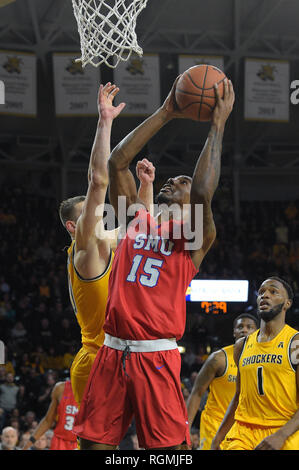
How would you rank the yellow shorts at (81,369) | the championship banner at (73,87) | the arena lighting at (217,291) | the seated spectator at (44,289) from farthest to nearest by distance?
the seated spectator at (44,289), the arena lighting at (217,291), the championship banner at (73,87), the yellow shorts at (81,369)

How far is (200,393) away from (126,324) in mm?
2895

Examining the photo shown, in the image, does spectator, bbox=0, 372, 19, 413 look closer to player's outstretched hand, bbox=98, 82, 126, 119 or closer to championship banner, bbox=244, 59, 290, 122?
championship banner, bbox=244, 59, 290, 122

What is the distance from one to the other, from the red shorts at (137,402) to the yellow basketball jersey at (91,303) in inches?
23.7

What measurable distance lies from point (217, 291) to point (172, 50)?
5.19 meters

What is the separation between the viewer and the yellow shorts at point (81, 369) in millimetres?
3814

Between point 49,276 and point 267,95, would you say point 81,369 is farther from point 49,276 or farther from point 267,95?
point 49,276

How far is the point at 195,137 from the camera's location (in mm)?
17562

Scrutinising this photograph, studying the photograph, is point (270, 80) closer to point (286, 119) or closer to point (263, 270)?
point (286, 119)

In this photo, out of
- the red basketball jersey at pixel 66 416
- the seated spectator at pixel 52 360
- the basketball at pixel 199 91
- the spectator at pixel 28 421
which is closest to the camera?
the basketball at pixel 199 91

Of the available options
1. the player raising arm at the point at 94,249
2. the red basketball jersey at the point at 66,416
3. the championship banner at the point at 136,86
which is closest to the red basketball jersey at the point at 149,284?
the player raising arm at the point at 94,249

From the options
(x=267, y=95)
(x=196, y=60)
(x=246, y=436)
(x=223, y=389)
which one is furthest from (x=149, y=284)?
(x=196, y=60)

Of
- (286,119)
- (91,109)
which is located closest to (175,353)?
(91,109)

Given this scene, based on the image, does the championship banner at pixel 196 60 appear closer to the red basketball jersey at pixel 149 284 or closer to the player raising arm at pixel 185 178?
the player raising arm at pixel 185 178

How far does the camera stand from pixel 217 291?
12602 mm
